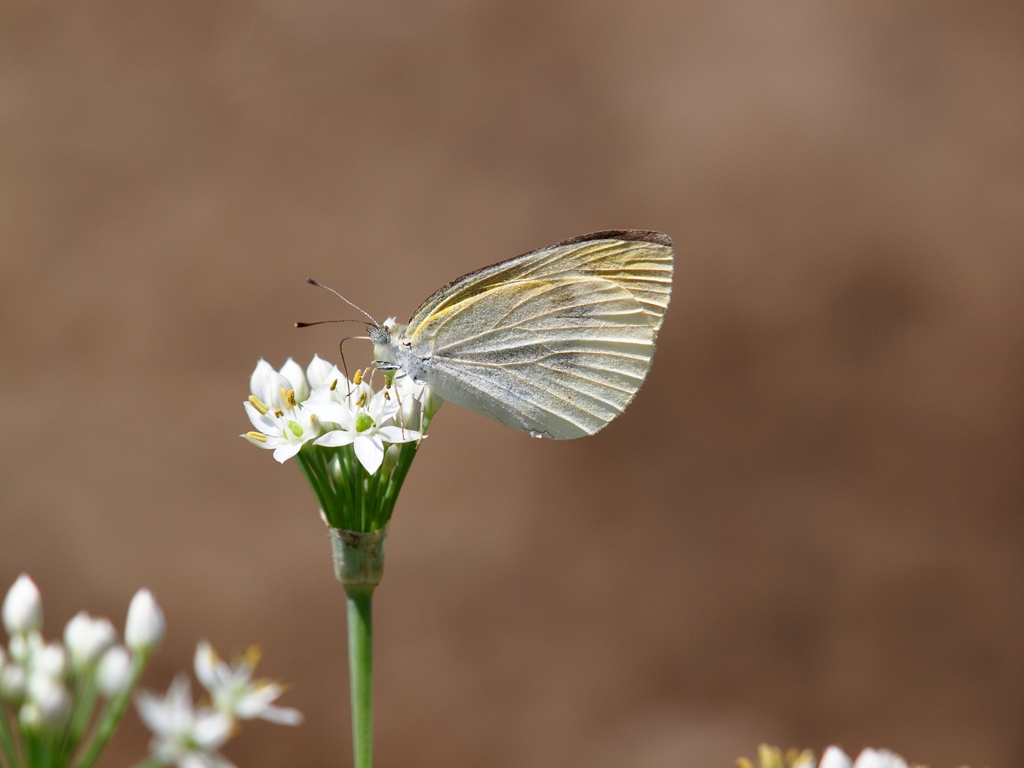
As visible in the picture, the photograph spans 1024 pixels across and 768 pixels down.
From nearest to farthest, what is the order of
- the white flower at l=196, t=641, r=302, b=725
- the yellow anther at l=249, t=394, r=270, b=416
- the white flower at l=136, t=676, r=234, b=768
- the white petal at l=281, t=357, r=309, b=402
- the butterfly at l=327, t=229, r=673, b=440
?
the white flower at l=136, t=676, r=234, b=768, the white flower at l=196, t=641, r=302, b=725, the yellow anther at l=249, t=394, r=270, b=416, the white petal at l=281, t=357, r=309, b=402, the butterfly at l=327, t=229, r=673, b=440

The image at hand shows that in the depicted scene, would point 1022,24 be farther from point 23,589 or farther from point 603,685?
point 23,589

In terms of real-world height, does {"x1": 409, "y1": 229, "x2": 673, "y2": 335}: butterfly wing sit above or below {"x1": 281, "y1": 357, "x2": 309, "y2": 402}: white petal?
above

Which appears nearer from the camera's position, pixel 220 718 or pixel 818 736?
pixel 220 718

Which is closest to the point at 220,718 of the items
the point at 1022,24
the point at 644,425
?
the point at 644,425

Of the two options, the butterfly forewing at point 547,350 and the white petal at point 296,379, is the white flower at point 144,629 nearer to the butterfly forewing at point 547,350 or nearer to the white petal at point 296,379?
the white petal at point 296,379

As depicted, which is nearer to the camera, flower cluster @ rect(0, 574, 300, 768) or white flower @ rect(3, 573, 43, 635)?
flower cluster @ rect(0, 574, 300, 768)

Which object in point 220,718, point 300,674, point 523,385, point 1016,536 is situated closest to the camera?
point 220,718


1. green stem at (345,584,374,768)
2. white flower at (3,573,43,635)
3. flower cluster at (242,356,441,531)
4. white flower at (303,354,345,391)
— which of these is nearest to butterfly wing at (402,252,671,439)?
white flower at (303,354,345,391)

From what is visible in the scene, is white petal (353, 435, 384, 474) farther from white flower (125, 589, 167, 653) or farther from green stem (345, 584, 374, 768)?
white flower (125, 589, 167, 653)
